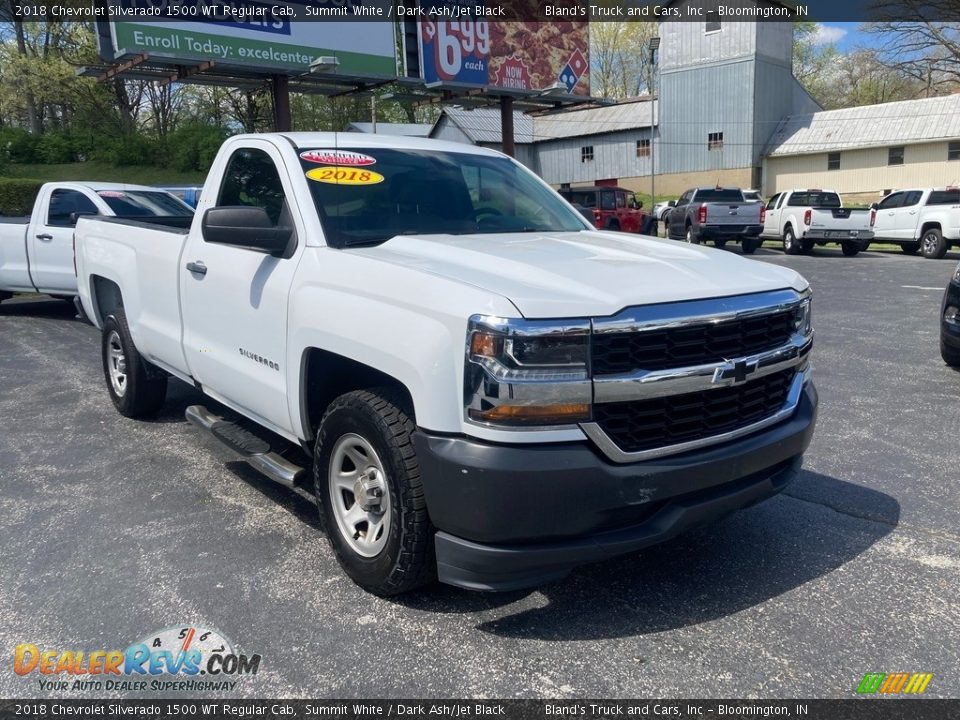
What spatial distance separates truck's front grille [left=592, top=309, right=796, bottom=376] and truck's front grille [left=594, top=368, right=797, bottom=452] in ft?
0.42

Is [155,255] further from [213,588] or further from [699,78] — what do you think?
[699,78]

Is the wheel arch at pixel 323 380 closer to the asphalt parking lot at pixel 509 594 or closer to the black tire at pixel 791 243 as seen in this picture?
the asphalt parking lot at pixel 509 594

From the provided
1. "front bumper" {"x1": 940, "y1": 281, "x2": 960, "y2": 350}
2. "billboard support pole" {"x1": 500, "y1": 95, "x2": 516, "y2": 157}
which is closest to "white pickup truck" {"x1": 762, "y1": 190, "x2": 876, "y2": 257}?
"billboard support pole" {"x1": 500, "y1": 95, "x2": 516, "y2": 157}

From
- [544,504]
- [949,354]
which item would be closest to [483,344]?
[544,504]

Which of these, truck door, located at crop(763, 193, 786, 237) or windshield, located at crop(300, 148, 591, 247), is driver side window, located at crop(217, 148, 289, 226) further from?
truck door, located at crop(763, 193, 786, 237)

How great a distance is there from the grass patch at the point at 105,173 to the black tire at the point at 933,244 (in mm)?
28693

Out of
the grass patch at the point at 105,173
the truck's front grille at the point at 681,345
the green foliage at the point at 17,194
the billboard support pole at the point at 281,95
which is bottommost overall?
the truck's front grille at the point at 681,345

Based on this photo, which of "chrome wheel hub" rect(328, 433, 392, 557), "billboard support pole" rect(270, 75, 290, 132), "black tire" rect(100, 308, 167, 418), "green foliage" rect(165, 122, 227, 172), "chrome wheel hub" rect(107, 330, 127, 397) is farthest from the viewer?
"green foliage" rect(165, 122, 227, 172)

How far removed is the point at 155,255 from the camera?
202 inches

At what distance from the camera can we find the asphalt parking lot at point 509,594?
2814 millimetres

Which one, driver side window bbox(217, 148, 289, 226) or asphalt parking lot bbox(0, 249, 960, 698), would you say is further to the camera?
driver side window bbox(217, 148, 289, 226)

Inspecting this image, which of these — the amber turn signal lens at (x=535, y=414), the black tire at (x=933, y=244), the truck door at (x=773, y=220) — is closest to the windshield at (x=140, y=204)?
the amber turn signal lens at (x=535, y=414)

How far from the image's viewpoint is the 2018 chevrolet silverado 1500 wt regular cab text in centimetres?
272

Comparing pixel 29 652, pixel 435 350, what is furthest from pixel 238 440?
pixel 435 350
